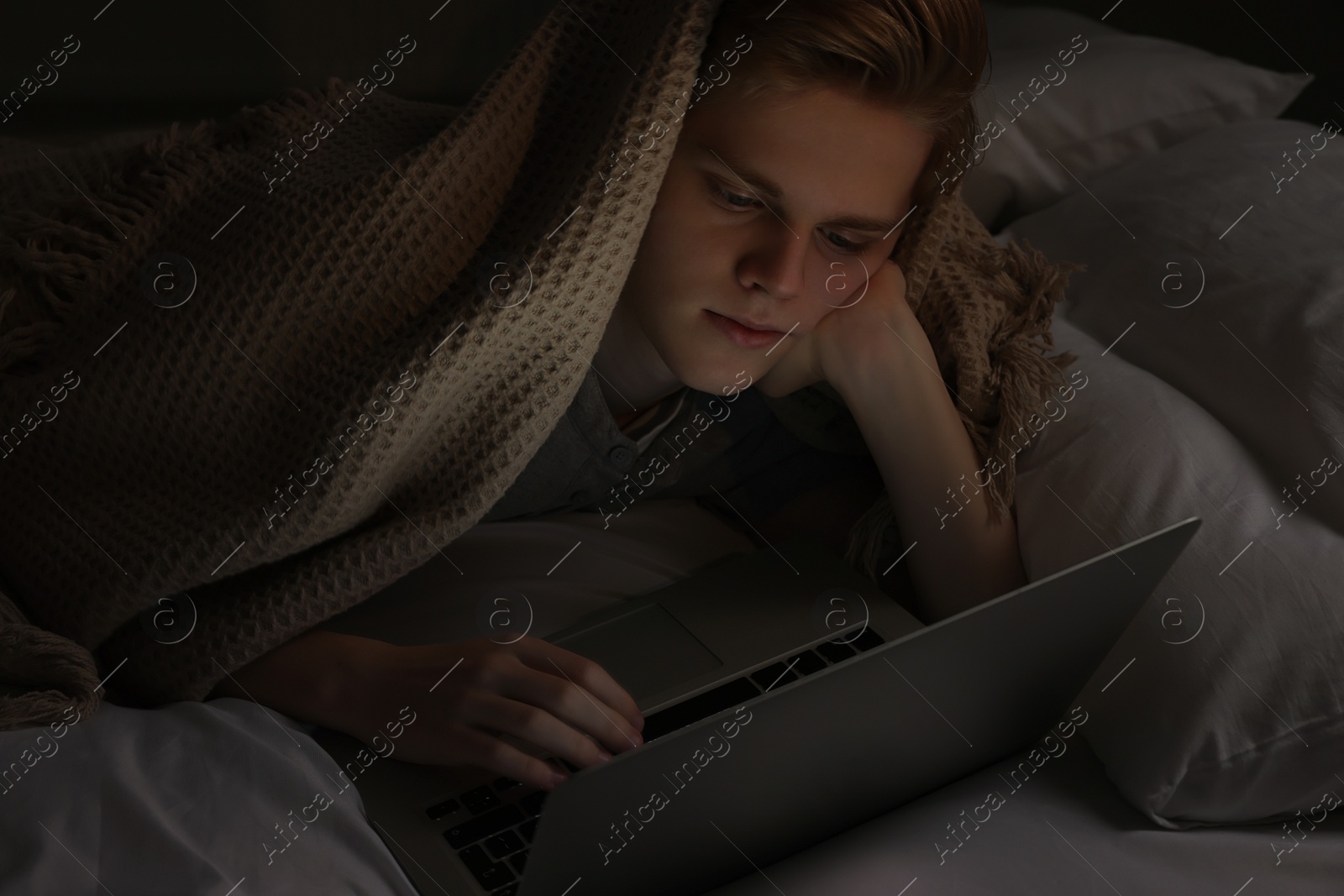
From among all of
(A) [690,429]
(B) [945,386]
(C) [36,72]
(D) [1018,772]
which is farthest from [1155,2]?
(C) [36,72]

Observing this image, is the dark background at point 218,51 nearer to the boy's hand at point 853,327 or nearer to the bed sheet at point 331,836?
the boy's hand at point 853,327

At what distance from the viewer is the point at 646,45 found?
738mm

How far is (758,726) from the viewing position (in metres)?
0.55

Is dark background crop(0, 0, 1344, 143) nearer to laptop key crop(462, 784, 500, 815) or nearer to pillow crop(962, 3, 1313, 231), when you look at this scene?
pillow crop(962, 3, 1313, 231)

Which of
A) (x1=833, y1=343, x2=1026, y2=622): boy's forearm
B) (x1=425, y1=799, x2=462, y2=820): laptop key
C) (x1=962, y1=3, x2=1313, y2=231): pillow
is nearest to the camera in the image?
(x1=425, y1=799, x2=462, y2=820): laptop key

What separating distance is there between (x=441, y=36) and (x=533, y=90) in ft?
1.17

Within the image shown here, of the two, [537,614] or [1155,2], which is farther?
[1155,2]

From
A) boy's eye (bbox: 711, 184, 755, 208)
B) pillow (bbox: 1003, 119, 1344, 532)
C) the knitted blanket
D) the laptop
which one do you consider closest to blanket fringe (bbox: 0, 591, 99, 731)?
the knitted blanket

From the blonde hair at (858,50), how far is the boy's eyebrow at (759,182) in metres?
0.05

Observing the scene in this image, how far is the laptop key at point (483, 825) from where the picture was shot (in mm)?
632

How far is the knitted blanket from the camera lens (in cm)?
74

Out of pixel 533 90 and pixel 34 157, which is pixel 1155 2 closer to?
pixel 533 90

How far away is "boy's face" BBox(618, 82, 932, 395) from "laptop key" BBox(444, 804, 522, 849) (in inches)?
14.1

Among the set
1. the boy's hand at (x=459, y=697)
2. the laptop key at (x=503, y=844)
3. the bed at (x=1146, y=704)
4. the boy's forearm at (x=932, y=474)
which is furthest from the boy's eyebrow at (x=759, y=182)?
the laptop key at (x=503, y=844)
